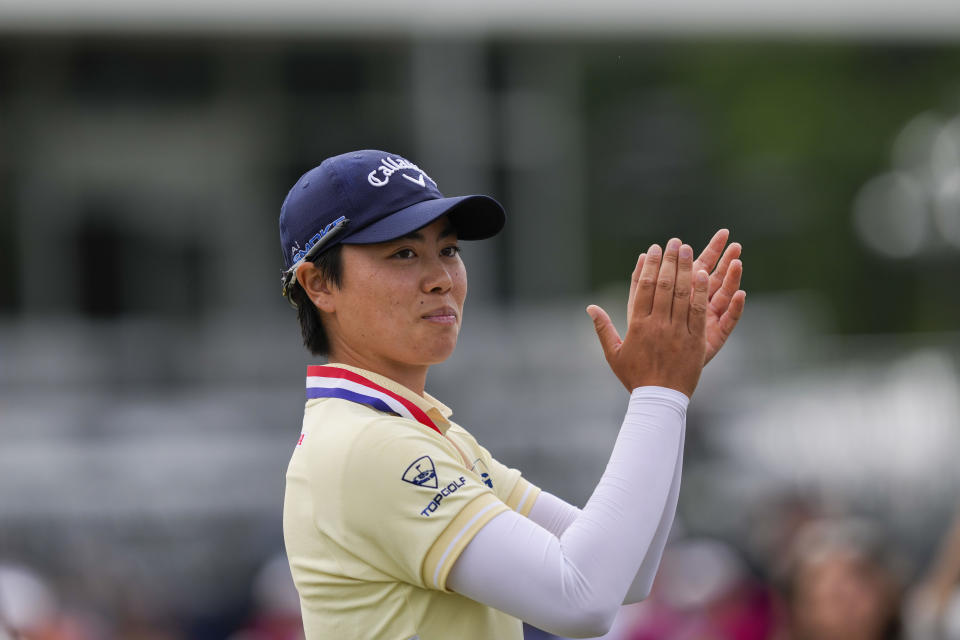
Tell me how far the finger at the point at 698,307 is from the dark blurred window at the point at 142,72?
49.5 feet

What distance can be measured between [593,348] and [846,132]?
328 inches

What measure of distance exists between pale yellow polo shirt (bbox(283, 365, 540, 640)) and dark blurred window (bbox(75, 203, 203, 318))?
48.9 feet

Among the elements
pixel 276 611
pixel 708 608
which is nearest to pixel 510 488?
pixel 708 608

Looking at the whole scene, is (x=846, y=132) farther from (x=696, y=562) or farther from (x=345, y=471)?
(x=345, y=471)

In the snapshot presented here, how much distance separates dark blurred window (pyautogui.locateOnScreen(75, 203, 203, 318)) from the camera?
16.7 meters

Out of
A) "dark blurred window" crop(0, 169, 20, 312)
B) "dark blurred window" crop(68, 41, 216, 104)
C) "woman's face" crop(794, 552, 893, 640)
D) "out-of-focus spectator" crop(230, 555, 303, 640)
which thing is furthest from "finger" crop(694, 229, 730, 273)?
"dark blurred window" crop(0, 169, 20, 312)

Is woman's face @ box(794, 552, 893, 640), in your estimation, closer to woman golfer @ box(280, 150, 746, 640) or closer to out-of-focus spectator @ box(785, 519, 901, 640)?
out-of-focus spectator @ box(785, 519, 901, 640)

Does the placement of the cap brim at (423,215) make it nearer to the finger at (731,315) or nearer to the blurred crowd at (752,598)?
the finger at (731,315)

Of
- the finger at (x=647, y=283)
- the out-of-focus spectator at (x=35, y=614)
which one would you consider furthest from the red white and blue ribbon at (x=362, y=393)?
the out-of-focus spectator at (x=35, y=614)

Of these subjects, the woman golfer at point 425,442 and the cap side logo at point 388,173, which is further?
the cap side logo at point 388,173

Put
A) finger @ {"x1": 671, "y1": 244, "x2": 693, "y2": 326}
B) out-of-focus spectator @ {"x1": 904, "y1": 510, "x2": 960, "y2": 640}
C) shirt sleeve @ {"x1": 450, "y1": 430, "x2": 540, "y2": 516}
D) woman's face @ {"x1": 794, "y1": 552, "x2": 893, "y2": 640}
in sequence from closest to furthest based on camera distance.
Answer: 1. finger @ {"x1": 671, "y1": 244, "x2": 693, "y2": 326}
2. shirt sleeve @ {"x1": 450, "y1": 430, "x2": 540, "y2": 516}
3. out-of-focus spectator @ {"x1": 904, "y1": 510, "x2": 960, "y2": 640}
4. woman's face @ {"x1": 794, "y1": 552, "x2": 893, "y2": 640}

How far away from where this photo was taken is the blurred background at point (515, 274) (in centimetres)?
730

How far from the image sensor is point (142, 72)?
54.0 ft

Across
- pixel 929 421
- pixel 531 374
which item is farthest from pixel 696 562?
pixel 531 374
